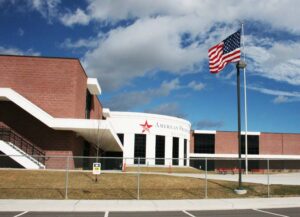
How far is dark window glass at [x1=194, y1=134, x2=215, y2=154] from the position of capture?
79312 mm

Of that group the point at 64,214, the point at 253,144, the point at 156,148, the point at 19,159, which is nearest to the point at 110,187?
the point at 64,214

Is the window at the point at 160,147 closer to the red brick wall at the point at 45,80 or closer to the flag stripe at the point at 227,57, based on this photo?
the red brick wall at the point at 45,80

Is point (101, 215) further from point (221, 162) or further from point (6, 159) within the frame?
point (221, 162)

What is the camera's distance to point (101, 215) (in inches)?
611

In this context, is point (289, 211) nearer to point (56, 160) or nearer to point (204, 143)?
point (56, 160)

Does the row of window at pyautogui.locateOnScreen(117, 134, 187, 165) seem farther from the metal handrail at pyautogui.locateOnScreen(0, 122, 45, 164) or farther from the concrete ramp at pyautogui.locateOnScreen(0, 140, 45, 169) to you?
the concrete ramp at pyautogui.locateOnScreen(0, 140, 45, 169)

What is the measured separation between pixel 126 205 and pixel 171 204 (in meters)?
2.04

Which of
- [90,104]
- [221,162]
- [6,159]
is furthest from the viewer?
[221,162]

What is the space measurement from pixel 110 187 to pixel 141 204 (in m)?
4.93

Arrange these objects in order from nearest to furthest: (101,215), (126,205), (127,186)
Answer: (101,215) < (126,205) < (127,186)

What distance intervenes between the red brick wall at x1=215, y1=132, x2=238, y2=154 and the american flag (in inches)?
2248

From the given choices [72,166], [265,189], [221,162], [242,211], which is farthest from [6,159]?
[221,162]

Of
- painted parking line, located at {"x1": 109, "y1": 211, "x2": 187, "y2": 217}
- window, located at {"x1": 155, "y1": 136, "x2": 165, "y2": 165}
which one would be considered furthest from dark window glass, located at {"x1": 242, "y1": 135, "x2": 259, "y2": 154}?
painted parking line, located at {"x1": 109, "y1": 211, "x2": 187, "y2": 217}

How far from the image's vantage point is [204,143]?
79.9 metres
